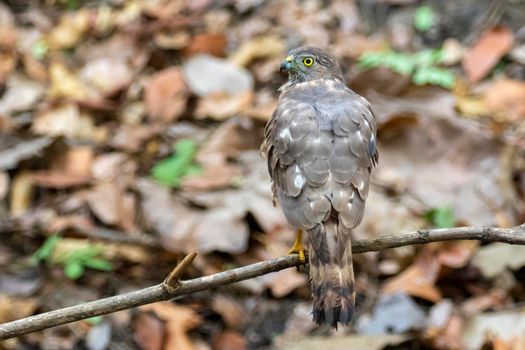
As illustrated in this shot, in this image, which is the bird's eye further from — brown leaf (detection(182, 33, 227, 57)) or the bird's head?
brown leaf (detection(182, 33, 227, 57))

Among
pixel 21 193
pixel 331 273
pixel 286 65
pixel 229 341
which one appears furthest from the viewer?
pixel 21 193

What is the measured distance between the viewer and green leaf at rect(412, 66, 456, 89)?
284 inches

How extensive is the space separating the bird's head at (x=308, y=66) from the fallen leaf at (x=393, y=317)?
174 centimetres

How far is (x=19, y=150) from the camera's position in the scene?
6.74m

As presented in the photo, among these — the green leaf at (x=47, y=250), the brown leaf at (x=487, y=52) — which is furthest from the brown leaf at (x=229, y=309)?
the brown leaf at (x=487, y=52)

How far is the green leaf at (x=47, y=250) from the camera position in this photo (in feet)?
19.1

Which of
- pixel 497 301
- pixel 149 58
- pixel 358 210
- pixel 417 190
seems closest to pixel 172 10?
pixel 149 58

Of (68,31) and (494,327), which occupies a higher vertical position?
(68,31)

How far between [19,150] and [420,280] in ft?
11.4

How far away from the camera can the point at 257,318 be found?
5.72 m

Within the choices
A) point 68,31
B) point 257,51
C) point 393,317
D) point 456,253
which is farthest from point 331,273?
point 68,31

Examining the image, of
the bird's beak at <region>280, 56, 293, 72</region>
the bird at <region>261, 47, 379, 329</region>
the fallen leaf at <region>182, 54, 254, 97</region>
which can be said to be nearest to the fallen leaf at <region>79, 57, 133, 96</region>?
the fallen leaf at <region>182, 54, 254, 97</region>

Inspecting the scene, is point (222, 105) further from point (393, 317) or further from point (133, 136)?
point (393, 317)

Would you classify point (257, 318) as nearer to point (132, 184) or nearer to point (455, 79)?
point (132, 184)
